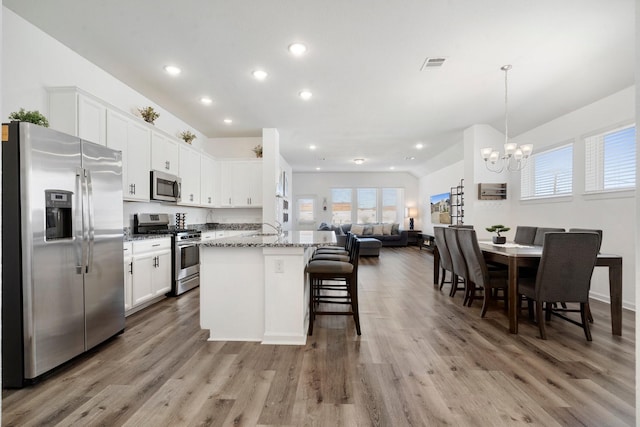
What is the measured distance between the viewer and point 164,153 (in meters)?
4.34

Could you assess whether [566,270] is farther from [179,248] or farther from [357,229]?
[357,229]

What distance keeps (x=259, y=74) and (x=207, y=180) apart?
8.58 feet

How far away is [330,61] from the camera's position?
337 centimetres

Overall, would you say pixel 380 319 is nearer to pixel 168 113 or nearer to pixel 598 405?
pixel 598 405

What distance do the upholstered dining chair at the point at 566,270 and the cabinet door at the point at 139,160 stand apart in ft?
14.5

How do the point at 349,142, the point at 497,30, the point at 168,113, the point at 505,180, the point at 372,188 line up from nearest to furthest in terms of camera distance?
the point at 497,30 < the point at 168,113 < the point at 505,180 < the point at 349,142 < the point at 372,188

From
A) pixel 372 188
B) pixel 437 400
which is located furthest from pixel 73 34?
pixel 372 188

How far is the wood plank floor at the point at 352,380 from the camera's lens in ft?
5.95

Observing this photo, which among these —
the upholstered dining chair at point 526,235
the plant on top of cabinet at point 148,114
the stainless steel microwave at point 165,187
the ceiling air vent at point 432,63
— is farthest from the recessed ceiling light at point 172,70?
the upholstered dining chair at point 526,235

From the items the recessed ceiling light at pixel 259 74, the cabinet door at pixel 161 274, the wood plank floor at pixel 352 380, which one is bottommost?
the wood plank floor at pixel 352 380

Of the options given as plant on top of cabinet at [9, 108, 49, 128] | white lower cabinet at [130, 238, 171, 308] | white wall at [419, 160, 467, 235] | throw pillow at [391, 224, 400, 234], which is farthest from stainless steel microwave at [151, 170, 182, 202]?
throw pillow at [391, 224, 400, 234]

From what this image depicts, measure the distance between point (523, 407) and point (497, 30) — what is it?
303cm

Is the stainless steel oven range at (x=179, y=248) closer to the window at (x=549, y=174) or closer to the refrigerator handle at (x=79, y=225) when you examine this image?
the refrigerator handle at (x=79, y=225)

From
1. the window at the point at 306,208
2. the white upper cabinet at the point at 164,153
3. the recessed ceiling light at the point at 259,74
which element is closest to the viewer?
the recessed ceiling light at the point at 259,74
